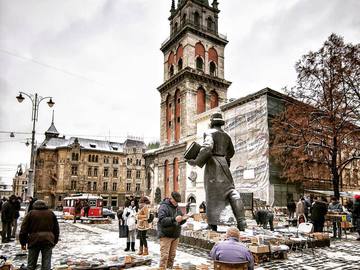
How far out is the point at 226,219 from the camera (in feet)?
27.1

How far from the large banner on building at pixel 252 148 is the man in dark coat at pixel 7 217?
54.6ft

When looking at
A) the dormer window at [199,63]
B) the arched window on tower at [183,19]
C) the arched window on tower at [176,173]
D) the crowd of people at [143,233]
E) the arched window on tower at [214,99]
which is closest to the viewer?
the crowd of people at [143,233]

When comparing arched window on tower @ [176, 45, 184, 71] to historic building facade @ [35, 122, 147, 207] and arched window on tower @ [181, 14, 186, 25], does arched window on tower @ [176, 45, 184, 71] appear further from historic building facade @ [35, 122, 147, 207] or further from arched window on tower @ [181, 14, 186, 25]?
historic building facade @ [35, 122, 147, 207]

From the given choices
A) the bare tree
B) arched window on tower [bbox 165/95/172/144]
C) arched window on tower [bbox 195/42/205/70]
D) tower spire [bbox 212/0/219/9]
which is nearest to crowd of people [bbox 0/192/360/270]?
the bare tree

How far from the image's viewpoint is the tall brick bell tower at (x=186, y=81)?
37094 millimetres

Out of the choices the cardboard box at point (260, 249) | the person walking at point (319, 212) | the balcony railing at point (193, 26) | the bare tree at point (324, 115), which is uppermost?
the balcony railing at point (193, 26)

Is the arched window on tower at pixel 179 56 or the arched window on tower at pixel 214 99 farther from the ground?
the arched window on tower at pixel 179 56

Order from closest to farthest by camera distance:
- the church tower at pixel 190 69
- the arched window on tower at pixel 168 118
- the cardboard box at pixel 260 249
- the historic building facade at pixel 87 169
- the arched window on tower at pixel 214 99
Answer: the cardboard box at pixel 260 249 → the church tower at pixel 190 69 → the arched window on tower at pixel 214 99 → the arched window on tower at pixel 168 118 → the historic building facade at pixel 87 169

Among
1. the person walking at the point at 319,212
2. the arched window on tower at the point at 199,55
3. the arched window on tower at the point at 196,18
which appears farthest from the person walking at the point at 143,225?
the arched window on tower at the point at 196,18

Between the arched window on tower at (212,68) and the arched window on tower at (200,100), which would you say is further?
the arched window on tower at (212,68)

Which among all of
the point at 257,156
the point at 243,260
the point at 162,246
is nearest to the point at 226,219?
the point at 162,246

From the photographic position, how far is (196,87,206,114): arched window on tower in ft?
125

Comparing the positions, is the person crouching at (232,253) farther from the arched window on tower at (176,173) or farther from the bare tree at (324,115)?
the arched window on tower at (176,173)

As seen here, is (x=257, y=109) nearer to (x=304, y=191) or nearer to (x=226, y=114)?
(x=226, y=114)
